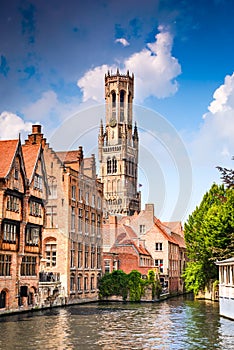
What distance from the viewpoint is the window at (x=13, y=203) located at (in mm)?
39334

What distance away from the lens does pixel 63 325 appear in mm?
33125

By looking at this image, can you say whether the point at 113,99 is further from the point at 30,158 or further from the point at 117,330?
the point at 117,330

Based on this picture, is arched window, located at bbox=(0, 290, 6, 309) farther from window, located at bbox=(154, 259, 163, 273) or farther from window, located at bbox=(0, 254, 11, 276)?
window, located at bbox=(154, 259, 163, 273)

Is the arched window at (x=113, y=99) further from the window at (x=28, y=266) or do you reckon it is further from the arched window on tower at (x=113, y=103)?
the window at (x=28, y=266)

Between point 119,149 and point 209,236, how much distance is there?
11248cm

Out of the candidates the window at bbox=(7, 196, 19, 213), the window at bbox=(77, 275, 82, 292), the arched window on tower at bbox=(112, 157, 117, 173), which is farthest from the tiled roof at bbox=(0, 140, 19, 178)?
the arched window on tower at bbox=(112, 157, 117, 173)

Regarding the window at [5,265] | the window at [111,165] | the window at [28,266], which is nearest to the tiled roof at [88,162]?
the window at [28,266]

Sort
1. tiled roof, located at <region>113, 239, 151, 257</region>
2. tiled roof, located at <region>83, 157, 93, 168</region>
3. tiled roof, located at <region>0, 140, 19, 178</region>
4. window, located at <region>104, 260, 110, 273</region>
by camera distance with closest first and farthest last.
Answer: tiled roof, located at <region>0, 140, 19, 178</region>
tiled roof, located at <region>83, 157, 93, 168</region>
window, located at <region>104, 260, 110, 273</region>
tiled roof, located at <region>113, 239, 151, 257</region>

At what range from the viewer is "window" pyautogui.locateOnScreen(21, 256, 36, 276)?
139 feet

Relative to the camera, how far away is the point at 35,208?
145 ft

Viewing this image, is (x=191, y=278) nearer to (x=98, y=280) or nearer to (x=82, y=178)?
(x=98, y=280)

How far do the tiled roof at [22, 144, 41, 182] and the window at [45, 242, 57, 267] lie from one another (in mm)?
11532

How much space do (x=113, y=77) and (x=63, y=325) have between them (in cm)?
14518

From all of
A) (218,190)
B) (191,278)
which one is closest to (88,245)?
(191,278)
